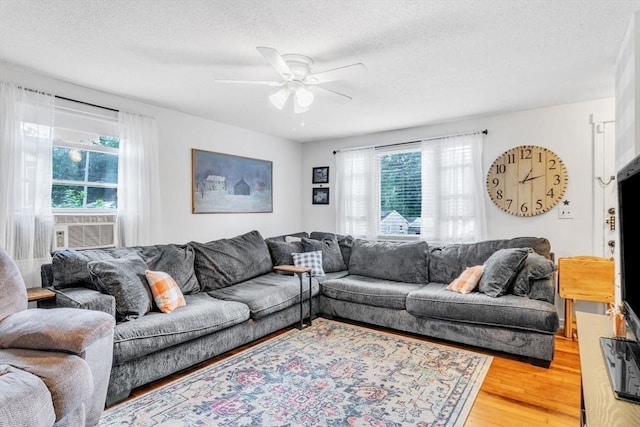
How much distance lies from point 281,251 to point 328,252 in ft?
2.02

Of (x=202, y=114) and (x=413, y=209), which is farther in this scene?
(x=413, y=209)

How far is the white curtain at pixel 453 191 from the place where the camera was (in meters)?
4.06

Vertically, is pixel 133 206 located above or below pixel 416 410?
above

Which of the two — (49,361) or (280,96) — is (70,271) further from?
(280,96)

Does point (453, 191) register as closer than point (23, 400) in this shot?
No

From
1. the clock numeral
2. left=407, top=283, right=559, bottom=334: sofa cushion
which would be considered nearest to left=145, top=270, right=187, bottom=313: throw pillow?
left=407, top=283, right=559, bottom=334: sofa cushion

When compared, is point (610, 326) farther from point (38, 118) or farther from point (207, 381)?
point (38, 118)

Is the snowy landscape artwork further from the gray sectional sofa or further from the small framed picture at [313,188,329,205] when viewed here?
the small framed picture at [313,188,329,205]

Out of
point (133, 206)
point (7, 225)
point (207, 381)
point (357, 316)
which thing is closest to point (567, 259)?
point (357, 316)

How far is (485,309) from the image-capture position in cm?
293

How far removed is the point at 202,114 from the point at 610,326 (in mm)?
3967

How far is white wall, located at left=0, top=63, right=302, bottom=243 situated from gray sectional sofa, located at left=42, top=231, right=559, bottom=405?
17.5 inches

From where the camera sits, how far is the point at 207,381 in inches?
97.5

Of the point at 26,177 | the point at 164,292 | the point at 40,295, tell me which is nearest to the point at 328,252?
the point at 164,292
